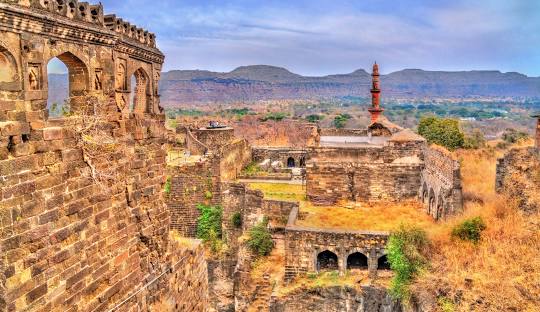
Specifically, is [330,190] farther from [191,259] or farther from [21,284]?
[21,284]

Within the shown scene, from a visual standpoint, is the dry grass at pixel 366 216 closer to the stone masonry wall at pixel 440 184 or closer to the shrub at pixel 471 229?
the stone masonry wall at pixel 440 184

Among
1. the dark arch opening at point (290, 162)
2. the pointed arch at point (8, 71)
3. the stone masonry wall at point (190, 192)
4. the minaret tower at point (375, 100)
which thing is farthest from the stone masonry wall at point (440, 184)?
the minaret tower at point (375, 100)

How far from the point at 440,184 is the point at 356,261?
156 inches

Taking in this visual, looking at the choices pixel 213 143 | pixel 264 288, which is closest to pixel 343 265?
pixel 264 288

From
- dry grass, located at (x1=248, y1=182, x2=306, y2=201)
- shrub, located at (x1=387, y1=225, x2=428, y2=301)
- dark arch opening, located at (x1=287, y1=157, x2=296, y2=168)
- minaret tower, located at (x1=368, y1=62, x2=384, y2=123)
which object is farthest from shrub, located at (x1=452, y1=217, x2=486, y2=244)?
minaret tower, located at (x1=368, y1=62, x2=384, y2=123)

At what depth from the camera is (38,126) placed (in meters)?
4.57

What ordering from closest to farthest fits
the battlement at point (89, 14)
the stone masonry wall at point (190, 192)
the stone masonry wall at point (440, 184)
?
the battlement at point (89, 14), the stone masonry wall at point (440, 184), the stone masonry wall at point (190, 192)

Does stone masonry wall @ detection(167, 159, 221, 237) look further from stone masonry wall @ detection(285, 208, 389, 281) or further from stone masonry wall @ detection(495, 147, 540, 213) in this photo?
stone masonry wall @ detection(495, 147, 540, 213)

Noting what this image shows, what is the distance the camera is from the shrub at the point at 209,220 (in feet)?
73.3

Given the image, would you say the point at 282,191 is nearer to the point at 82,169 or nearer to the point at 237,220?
the point at 237,220

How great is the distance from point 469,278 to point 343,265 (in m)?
4.99

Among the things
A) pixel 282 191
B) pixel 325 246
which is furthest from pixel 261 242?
pixel 282 191

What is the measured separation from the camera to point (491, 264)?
10328mm

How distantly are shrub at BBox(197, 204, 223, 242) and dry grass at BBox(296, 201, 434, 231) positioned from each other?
519 centimetres
